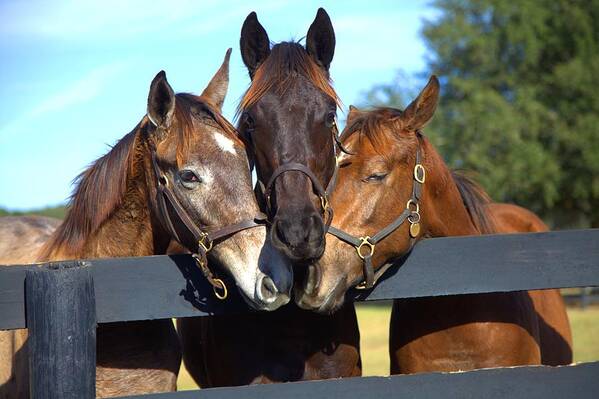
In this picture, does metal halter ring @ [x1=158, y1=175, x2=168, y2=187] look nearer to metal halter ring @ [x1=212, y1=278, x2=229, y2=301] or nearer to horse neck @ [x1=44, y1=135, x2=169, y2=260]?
horse neck @ [x1=44, y1=135, x2=169, y2=260]

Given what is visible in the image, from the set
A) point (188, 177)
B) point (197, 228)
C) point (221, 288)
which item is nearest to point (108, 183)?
point (188, 177)

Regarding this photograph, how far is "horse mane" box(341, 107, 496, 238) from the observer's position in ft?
12.4

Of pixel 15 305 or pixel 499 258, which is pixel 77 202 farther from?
pixel 499 258

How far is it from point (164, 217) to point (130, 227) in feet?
1.00

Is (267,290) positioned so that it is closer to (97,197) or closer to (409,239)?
(409,239)

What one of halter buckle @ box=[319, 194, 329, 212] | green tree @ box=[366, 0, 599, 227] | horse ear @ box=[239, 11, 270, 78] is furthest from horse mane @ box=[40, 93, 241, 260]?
green tree @ box=[366, 0, 599, 227]

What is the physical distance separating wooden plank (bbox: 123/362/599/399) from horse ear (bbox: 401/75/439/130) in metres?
1.46

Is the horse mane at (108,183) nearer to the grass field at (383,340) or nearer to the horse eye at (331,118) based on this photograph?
the horse eye at (331,118)

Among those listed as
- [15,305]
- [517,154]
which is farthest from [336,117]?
Answer: [517,154]

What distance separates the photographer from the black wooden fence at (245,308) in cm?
264

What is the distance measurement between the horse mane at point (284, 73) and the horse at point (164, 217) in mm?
237

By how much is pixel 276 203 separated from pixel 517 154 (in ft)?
67.8

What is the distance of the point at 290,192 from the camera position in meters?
3.24

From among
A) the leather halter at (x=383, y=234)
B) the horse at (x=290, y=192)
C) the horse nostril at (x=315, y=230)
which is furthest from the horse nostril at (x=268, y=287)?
the leather halter at (x=383, y=234)
